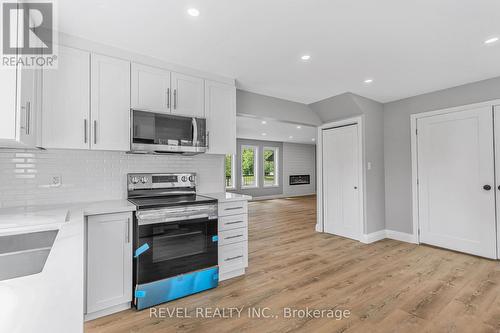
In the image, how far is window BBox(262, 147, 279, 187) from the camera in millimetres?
10320

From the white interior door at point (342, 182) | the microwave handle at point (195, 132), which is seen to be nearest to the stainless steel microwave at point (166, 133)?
the microwave handle at point (195, 132)

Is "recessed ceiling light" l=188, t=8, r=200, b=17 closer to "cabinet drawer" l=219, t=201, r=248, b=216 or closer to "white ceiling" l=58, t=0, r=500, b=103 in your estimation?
"white ceiling" l=58, t=0, r=500, b=103

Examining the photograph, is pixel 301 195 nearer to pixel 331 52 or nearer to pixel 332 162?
pixel 332 162

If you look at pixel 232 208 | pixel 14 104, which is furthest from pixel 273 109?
pixel 14 104

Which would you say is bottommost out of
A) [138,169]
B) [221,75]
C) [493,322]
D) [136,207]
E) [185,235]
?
[493,322]

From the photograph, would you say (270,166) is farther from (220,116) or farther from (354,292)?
(354,292)

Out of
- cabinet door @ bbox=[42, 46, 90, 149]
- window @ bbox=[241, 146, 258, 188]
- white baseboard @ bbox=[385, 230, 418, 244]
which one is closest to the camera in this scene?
cabinet door @ bbox=[42, 46, 90, 149]

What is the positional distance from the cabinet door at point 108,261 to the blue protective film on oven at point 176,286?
0.15m

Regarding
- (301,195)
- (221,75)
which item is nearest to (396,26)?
(221,75)

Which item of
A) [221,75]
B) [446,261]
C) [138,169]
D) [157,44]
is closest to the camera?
[157,44]

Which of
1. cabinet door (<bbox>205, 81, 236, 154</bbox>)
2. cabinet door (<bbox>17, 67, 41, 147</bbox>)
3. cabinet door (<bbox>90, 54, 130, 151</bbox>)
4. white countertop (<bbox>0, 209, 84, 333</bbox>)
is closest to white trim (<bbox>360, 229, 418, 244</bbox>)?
cabinet door (<bbox>205, 81, 236, 154</bbox>)

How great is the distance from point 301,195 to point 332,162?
22.3ft

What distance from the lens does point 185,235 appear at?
2.41m

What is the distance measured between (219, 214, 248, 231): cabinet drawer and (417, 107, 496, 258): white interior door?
3.05 metres
